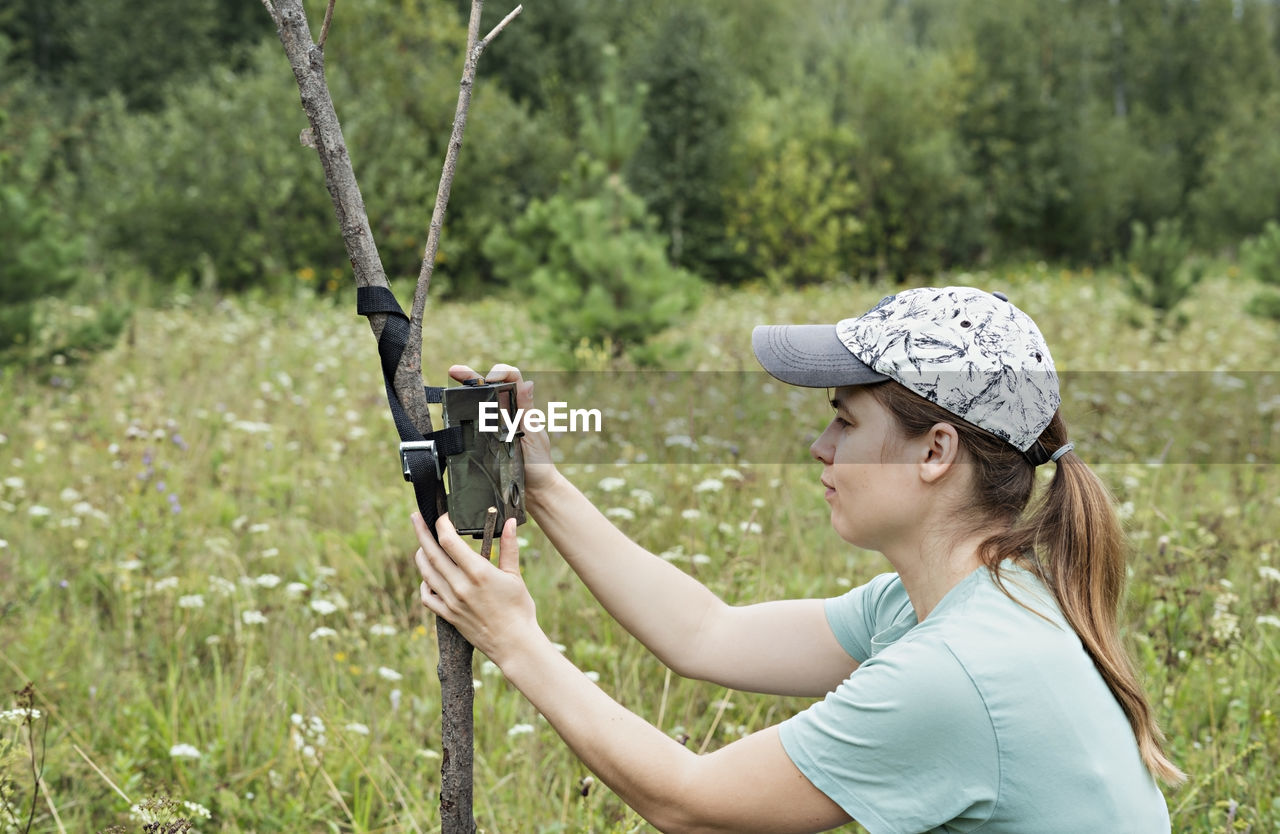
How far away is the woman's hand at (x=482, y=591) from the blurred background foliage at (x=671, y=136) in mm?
5366

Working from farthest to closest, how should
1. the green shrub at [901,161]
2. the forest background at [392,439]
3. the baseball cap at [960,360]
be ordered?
the green shrub at [901,161]
the forest background at [392,439]
the baseball cap at [960,360]

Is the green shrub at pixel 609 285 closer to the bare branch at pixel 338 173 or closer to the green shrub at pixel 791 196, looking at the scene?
the bare branch at pixel 338 173

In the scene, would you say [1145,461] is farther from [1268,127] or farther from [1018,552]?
[1268,127]

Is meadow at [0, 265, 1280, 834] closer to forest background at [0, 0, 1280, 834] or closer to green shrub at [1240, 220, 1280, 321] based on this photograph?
forest background at [0, 0, 1280, 834]

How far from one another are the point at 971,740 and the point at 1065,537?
1.10 ft

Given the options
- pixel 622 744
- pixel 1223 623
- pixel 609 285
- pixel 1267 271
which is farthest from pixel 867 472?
pixel 1267 271

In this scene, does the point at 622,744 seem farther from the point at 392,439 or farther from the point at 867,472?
the point at 392,439

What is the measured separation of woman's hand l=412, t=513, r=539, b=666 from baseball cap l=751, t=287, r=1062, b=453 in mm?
455

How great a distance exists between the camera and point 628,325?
268 inches

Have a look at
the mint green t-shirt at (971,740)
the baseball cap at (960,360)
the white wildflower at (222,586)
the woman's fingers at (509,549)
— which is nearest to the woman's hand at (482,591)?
the woman's fingers at (509,549)

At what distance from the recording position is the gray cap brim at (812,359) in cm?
131

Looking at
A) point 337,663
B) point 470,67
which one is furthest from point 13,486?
point 470,67

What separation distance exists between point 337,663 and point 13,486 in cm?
175

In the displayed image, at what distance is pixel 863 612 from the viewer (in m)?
1.63
